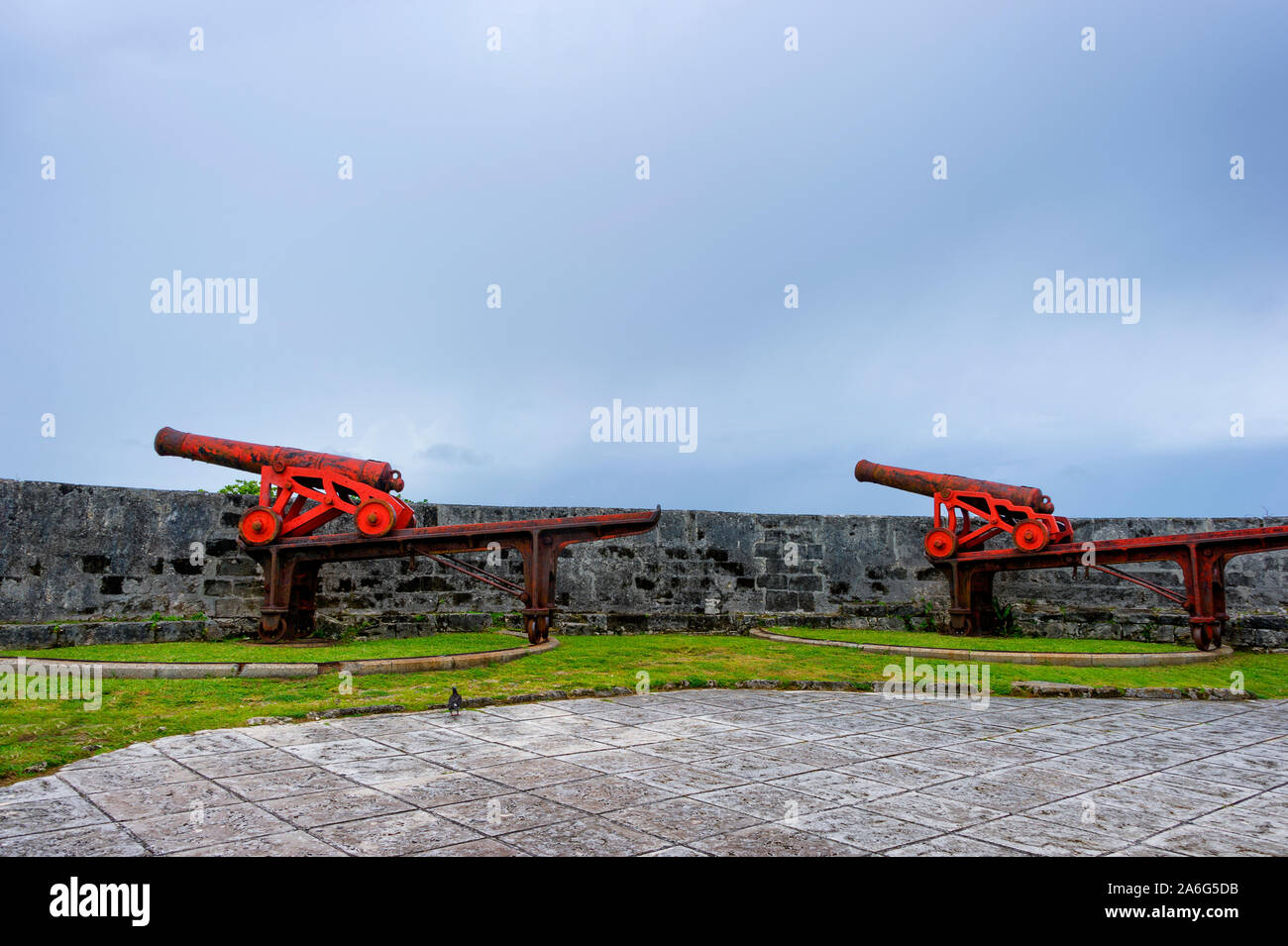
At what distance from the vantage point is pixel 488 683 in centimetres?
620

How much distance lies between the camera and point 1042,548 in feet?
33.0

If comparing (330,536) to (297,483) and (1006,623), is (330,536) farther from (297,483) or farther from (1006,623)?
(1006,623)

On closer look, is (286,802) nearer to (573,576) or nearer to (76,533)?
(76,533)

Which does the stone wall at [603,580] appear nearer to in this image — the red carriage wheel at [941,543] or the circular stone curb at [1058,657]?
the red carriage wheel at [941,543]

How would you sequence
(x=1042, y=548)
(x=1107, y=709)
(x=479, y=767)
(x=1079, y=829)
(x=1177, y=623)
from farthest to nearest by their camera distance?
(x=1177, y=623), (x=1042, y=548), (x=1107, y=709), (x=479, y=767), (x=1079, y=829)

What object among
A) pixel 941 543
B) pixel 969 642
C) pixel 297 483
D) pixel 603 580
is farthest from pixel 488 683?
pixel 941 543

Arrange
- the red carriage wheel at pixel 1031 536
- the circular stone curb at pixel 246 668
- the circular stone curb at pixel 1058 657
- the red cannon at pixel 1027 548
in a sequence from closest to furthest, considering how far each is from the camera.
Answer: the circular stone curb at pixel 246 668 < the circular stone curb at pixel 1058 657 < the red cannon at pixel 1027 548 < the red carriage wheel at pixel 1031 536

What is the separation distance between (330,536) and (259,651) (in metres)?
1.48

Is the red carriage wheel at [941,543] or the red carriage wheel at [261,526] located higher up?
the red carriage wheel at [261,526]

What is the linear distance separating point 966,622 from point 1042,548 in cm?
135

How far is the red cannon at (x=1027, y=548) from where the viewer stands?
9.16 m

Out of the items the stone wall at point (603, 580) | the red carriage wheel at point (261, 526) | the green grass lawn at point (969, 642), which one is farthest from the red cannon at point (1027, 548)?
the red carriage wheel at point (261, 526)

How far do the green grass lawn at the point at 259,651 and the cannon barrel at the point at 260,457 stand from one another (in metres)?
1.72
